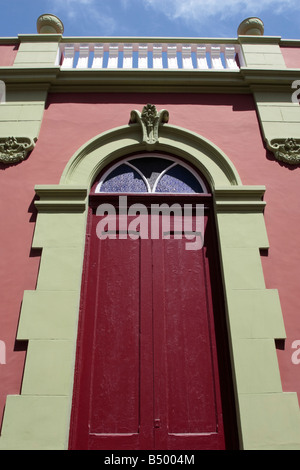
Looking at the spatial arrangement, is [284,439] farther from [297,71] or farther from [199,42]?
[199,42]

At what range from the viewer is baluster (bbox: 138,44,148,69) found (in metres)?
6.58

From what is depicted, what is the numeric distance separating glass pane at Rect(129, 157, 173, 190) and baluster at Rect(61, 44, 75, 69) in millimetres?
2319

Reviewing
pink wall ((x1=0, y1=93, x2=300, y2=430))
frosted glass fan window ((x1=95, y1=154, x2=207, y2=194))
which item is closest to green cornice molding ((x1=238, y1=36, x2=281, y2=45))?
Answer: pink wall ((x1=0, y1=93, x2=300, y2=430))

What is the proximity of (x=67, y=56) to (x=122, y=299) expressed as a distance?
456 cm

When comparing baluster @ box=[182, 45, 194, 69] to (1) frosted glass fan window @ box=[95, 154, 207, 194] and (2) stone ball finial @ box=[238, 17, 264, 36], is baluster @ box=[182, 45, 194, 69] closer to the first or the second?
(2) stone ball finial @ box=[238, 17, 264, 36]

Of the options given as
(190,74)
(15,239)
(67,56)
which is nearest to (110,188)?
(15,239)

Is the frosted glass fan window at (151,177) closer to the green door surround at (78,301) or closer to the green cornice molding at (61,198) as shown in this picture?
the green door surround at (78,301)

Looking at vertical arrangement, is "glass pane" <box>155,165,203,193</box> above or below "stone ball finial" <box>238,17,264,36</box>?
below

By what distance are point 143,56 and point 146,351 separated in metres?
5.06

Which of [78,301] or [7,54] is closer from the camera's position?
[78,301]

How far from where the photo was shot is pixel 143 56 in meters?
6.75

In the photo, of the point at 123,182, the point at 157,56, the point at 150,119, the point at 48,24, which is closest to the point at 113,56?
the point at 157,56

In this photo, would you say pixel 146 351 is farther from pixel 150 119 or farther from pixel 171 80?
pixel 171 80

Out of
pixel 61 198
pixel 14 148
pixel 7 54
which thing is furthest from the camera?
pixel 7 54
